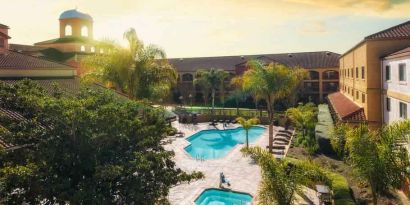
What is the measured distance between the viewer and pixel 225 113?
4588 cm

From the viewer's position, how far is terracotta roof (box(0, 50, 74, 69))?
81.3ft

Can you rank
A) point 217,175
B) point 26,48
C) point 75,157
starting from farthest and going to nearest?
point 26,48 → point 217,175 → point 75,157

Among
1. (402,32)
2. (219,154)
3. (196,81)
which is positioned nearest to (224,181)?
(219,154)

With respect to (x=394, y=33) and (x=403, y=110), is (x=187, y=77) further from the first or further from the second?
(x=403, y=110)

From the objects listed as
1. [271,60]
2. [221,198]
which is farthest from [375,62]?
[271,60]

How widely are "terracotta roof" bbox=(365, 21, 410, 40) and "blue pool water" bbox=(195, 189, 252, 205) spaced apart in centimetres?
1445

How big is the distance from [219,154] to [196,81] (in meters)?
25.8

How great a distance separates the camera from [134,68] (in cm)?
2648

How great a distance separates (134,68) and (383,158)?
64.2 ft

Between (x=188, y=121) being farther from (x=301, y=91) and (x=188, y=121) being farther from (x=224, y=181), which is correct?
(x=224, y=181)

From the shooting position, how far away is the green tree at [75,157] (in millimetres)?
8406

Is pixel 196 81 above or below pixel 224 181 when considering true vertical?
above

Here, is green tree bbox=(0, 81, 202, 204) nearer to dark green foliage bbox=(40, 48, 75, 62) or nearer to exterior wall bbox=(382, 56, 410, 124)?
exterior wall bbox=(382, 56, 410, 124)

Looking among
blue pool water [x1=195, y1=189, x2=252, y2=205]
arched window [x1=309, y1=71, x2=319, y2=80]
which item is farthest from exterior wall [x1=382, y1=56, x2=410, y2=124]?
arched window [x1=309, y1=71, x2=319, y2=80]
